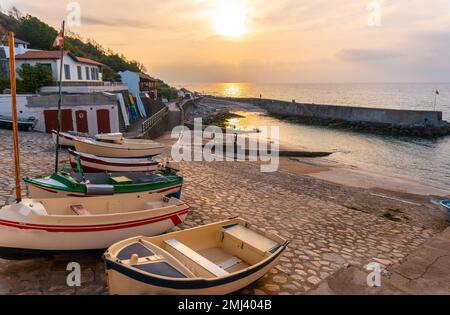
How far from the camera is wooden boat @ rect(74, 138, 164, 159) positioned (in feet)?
43.5

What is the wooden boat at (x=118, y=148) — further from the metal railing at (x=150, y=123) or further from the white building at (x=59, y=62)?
the white building at (x=59, y=62)

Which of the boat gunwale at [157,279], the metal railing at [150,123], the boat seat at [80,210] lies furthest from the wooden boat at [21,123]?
the boat gunwale at [157,279]

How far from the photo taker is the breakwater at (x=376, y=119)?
49188 millimetres

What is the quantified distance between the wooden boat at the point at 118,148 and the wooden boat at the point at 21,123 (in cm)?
944

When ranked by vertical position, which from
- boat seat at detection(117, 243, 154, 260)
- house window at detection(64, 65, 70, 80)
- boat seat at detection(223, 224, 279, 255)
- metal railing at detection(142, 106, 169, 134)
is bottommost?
boat seat at detection(223, 224, 279, 255)

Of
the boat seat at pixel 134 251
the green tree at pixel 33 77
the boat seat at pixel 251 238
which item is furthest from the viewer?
the green tree at pixel 33 77

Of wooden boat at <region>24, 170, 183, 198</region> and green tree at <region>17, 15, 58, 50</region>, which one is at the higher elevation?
green tree at <region>17, 15, 58, 50</region>

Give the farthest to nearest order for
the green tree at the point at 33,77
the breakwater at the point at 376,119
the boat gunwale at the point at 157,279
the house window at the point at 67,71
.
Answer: the breakwater at the point at 376,119 → the house window at the point at 67,71 → the green tree at the point at 33,77 → the boat gunwale at the point at 157,279

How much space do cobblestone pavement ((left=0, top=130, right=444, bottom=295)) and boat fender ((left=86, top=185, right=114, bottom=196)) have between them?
1.30 meters

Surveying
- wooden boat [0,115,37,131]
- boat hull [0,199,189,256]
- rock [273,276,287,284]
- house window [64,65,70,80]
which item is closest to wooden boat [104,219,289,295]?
rock [273,276,287,284]

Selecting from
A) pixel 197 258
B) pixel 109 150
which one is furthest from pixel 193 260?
pixel 109 150

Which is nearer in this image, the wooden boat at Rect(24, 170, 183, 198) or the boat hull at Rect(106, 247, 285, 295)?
the boat hull at Rect(106, 247, 285, 295)

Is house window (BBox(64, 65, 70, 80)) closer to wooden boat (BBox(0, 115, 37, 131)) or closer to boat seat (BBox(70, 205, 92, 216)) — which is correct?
wooden boat (BBox(0, 115, 37, 131))
